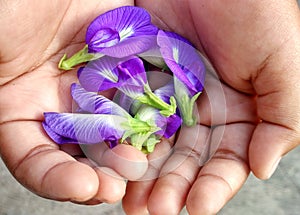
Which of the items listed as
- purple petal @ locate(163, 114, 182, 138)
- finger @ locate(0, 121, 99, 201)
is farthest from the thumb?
finger @ locate(0, 121, 99, 201)

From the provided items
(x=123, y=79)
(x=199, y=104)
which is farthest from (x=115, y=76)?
(x=199, y=104)

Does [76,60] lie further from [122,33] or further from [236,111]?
[236,111]

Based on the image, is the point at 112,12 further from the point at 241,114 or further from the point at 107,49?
the point at 241,114

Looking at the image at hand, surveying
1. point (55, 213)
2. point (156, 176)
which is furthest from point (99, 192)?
point (55, 213)

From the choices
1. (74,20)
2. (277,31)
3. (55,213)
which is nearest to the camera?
(277,31)

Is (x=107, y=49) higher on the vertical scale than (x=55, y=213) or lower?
higher

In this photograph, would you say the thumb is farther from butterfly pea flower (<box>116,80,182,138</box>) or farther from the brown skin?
butterfly pea flower (<box>116,80,182,138</box>)

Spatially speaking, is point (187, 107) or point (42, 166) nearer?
point (42, 166)
